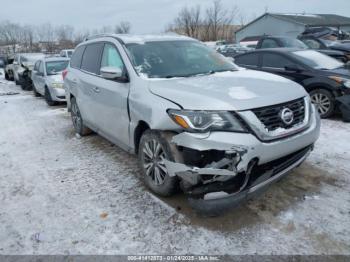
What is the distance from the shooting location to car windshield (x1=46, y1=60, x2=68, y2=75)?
10.3 metres

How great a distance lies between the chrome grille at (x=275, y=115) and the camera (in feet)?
9.02

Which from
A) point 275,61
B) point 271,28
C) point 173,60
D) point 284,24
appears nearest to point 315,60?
point 275,61

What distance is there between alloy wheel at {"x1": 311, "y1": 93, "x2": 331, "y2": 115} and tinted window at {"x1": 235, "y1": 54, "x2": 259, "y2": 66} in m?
1.86

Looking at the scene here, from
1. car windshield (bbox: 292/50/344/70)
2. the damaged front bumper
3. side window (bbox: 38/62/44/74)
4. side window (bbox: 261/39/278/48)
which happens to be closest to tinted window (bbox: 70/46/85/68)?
the damaged front bumper

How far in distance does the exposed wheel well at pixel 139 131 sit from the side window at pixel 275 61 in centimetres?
470

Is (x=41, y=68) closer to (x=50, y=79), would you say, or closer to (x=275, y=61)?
(x=50, y=79)

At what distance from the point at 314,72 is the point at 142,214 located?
5052 millimetres

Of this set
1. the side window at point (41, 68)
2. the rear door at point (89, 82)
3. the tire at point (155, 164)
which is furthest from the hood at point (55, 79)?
the tire at point (155, 164)

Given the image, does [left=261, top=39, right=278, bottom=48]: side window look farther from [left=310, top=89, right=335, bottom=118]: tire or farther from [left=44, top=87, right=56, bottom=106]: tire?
[left=44, top=87, right=56, bottom=106]: tire

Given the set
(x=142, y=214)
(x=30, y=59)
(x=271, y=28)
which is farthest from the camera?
(x=271, y=28)

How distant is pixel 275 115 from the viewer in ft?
9.34

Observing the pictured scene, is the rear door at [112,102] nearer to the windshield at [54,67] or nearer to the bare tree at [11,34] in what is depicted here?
the windshield at [54,67]

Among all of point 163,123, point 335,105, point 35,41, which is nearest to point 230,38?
point 35,41

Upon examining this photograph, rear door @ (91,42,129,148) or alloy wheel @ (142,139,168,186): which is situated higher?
rear door @ (91,42,129,148)
